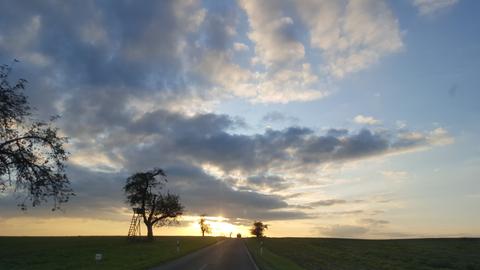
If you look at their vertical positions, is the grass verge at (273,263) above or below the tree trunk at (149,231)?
below

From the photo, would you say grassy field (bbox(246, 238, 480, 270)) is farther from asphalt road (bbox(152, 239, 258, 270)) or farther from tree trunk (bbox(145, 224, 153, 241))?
tree trunk (bbox(145, 224, 153, 241))

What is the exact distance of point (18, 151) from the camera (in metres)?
24.4

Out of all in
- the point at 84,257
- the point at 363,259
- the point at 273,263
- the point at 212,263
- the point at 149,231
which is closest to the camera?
the point at 212,263

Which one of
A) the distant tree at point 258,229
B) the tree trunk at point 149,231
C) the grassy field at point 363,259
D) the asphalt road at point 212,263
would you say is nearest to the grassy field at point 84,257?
the asphalt road at point 212,263

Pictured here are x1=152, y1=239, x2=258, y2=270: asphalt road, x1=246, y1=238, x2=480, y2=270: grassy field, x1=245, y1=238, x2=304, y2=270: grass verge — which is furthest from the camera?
x1=246, y1=238, x2=480, y2=270: grassy field

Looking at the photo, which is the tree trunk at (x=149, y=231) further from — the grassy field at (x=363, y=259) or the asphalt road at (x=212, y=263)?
the asphalt road at (x=212, y=263)

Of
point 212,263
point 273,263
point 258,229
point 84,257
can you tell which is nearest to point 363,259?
point 273,263

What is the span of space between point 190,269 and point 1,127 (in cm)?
1327

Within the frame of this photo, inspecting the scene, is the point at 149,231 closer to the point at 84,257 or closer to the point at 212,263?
the point at 84,257

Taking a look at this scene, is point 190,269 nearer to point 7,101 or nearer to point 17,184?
point 17,184

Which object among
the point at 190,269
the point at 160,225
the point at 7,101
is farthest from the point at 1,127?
the point at 160,225

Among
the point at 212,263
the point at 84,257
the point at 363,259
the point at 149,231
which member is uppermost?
the point at 149,231

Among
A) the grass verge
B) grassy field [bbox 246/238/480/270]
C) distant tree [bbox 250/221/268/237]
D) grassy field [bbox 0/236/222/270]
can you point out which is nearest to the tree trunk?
grassy field [bbox 0/236/222/270]

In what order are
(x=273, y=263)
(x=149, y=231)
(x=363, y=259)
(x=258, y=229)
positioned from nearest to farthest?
1. (x=273, y=263)
2. (x=363, y=259)
3. (x=149, y=231)
4. (x=258, y=229)
